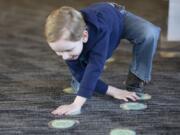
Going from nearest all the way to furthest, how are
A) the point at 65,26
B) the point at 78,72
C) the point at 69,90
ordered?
the point at 65,26 → the point at 78,72 → the point at 69,90

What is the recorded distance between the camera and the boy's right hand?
4.94 ft

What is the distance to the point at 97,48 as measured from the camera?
1.36 metres

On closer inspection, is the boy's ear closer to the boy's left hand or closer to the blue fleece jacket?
the blue fleece jacket

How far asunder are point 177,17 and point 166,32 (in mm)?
201

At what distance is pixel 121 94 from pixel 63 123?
0.27 meters

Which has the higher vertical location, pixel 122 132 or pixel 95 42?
pixel 95 42

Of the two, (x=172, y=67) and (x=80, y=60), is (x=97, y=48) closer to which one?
(x=80, y=60)

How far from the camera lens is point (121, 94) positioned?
1.52 metres

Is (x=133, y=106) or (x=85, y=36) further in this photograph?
(x=133, y=106)

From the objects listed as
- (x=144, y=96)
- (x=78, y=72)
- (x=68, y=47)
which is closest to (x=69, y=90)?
(x=78, y=72)

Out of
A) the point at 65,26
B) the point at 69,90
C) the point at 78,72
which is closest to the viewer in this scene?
the point at 65,26

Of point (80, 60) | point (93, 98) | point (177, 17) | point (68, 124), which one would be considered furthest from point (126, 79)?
point (177, 17)

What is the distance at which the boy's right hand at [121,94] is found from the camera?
4.94 ft

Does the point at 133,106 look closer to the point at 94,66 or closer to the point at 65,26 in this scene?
the point at 94,66
